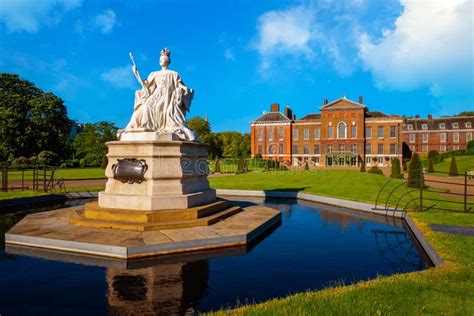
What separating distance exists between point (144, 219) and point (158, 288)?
126 inches

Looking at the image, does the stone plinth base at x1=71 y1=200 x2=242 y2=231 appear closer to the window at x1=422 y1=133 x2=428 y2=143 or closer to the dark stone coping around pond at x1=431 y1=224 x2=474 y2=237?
the dark stone coping around pond at x1=431 y1=224 x2=474 y2=237

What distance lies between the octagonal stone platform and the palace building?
5945 centimetres

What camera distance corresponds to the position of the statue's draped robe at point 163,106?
9375mm

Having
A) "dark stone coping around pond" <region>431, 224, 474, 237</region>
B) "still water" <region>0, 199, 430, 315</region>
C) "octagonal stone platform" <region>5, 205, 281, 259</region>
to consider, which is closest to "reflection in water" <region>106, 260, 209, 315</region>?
"still water" <region>0, 199, 430, 315</region>

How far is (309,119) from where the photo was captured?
68.6 m

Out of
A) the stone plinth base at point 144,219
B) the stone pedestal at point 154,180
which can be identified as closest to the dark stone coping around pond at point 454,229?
the stone plinth base at point 144,219

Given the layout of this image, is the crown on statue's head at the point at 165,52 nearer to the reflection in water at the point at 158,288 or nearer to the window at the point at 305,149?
the reflection in water at the point at 158,288

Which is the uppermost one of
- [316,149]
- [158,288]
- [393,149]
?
[316,149]

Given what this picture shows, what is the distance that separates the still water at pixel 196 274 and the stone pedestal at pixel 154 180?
2284mm

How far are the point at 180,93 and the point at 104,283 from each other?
6.13 metres

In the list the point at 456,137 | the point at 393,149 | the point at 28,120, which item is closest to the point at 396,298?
the point at 28,120

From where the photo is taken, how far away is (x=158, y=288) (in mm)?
4832

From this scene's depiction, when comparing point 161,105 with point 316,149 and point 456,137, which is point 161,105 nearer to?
point 316,149

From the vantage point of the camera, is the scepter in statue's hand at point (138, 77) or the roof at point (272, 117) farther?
the roof at point (272, 117)
